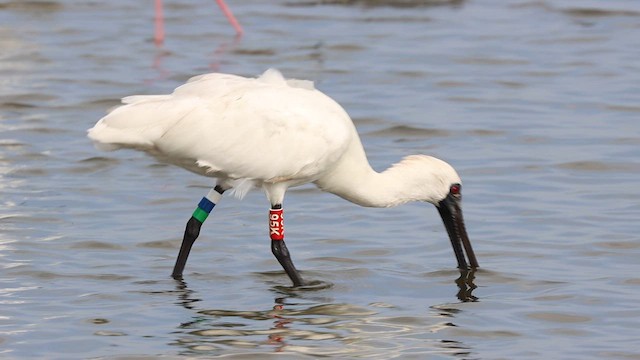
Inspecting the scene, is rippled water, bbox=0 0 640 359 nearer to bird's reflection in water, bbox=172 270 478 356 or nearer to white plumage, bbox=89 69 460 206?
bird's reflection in water, bbox=172 270 478 356

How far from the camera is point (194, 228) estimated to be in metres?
10.2

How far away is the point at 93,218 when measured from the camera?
11492 mm

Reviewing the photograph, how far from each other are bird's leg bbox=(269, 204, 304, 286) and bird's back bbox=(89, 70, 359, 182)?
11.2 inches

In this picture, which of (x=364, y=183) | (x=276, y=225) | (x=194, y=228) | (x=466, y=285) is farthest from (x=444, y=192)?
(x=194, y=228)

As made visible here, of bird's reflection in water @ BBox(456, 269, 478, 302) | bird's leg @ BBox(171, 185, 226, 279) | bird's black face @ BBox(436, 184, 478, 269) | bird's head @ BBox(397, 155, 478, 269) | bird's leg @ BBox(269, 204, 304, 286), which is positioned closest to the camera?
bird's reflection in water @ BBox(456, 269, 478, 302)

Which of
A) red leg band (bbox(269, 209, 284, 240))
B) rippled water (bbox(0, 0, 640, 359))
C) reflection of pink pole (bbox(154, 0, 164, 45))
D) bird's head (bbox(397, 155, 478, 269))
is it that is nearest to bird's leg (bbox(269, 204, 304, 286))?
red leg band (bbox(269, 209, 284, 240))

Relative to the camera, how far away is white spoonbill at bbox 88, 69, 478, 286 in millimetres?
9586

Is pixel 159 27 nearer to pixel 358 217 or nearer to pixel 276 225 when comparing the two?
pixel 358 217

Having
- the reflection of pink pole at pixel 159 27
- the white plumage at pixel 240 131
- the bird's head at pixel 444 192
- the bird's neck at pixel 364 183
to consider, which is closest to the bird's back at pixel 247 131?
the white plumage at pixel 240 131

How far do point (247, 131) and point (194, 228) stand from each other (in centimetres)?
82

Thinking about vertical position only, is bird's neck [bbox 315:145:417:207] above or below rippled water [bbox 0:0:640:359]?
above

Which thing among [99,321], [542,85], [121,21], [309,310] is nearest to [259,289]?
[309,310]

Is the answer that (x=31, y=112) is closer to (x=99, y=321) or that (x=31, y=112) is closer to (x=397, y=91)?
(x=397, y=91)

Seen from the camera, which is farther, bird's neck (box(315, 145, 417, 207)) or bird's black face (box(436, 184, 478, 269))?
bird's black face (box(436, 184, 478, 269))
